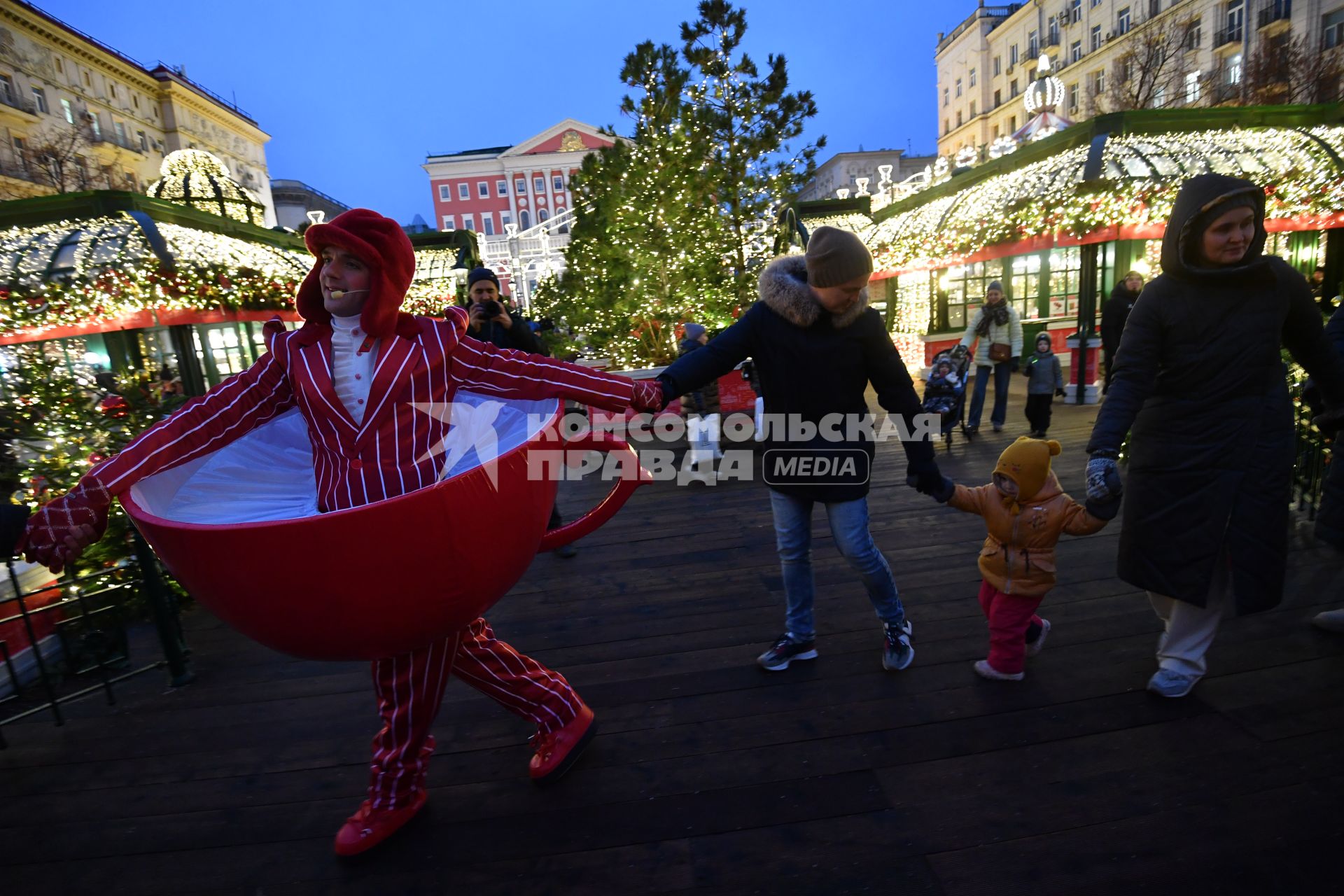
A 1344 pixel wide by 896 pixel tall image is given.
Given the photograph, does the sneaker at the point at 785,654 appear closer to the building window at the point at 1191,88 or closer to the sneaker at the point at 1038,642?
the sneaker at the point at 1038,642

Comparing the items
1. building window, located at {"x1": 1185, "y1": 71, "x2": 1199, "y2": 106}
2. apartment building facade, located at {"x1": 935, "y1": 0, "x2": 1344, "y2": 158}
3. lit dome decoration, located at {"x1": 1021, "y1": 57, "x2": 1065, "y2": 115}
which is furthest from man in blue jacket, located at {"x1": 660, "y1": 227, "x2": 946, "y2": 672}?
building window, located at {"x1": 1185, "y1": 71, "x2": 1199, "y2": 106}

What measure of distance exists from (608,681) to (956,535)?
2362 mm

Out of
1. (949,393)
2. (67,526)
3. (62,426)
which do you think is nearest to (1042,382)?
(949,393)

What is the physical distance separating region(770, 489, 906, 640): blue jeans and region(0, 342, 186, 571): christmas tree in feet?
10.4

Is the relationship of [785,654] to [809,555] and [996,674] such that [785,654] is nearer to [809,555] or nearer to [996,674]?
[809,555]

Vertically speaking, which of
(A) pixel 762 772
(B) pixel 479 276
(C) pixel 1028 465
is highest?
(B) pixel 479 276

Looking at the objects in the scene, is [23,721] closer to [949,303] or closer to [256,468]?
[256,468]

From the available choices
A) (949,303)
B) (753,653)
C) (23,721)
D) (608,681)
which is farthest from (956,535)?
(949,303)

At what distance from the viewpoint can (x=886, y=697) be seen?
7.93 ft

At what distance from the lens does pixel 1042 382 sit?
6297 mm

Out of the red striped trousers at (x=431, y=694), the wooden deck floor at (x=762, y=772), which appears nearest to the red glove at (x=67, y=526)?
the red striped trousers at (x=431, y=694)

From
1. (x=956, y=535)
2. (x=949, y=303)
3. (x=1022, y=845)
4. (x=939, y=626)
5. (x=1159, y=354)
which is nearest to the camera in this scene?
(x=1022, y=845)

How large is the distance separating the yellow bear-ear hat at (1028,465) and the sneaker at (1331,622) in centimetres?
146

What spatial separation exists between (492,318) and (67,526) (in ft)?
8.31
